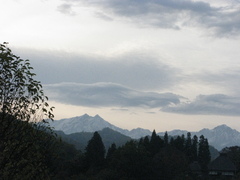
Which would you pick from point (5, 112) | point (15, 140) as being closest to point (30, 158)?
point (15, 140)

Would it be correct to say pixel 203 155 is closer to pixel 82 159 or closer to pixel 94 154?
pixel 94 154

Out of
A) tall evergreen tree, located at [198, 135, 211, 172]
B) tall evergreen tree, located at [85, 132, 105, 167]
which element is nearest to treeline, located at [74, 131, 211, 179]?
tall evergreen tree, located at [85, 132, 105, 167]

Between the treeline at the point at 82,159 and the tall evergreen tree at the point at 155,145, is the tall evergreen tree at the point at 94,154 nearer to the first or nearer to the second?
the treeline at the point at 82,159

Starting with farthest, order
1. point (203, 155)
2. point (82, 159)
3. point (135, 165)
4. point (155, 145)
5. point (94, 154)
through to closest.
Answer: point (203, 155), point (155, 145), point (94, 154), point (82, 159), point (135, 165)

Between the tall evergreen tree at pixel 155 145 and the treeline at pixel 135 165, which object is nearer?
the treeline at pixel 135 165

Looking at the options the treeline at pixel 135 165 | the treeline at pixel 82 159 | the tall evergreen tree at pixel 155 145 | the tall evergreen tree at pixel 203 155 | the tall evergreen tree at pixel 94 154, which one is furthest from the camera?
the tall evergreen tree at pixel 203 155

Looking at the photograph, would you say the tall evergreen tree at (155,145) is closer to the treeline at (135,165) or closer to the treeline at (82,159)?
the treeline at (82,159)

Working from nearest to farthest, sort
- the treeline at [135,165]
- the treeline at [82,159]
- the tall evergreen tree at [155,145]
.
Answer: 1. the treeline at [82,159]
2. the treeline at [135,165]
3. the tall evergreen tree at [155,145]

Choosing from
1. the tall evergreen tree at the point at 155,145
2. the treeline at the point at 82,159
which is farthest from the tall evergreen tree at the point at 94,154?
the tall evergreen tree at the point at 155,145

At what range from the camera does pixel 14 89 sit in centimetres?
1655

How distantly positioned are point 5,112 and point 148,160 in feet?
220

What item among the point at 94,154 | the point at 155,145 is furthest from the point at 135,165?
the point at 155,145

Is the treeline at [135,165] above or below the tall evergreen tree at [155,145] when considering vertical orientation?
below

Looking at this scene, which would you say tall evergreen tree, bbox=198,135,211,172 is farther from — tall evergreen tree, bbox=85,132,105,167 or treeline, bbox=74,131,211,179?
tall evergreen tree, bbox=85,132,105,167
